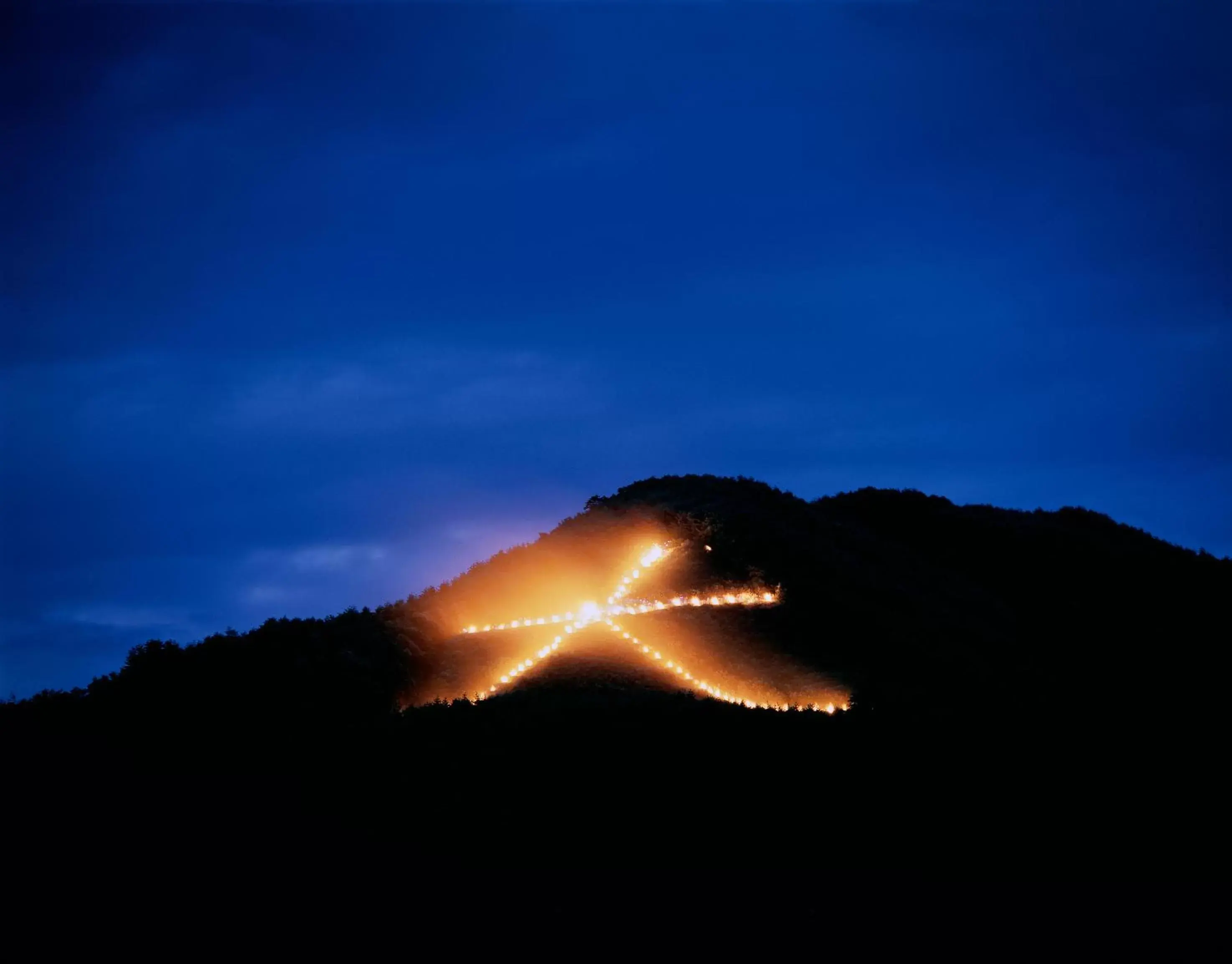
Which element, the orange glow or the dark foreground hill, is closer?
the dark foreground hill

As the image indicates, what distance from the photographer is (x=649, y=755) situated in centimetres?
859

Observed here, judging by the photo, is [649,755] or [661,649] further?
[661,649]

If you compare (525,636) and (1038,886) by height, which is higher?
(525,636)

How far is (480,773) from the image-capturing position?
8.48m

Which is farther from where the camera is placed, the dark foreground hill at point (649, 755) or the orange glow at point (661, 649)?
the orange glow at point (661, 649)

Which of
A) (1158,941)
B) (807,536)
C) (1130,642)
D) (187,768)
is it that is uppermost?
(807,536)

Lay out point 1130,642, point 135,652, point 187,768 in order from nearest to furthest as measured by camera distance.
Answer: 1. point 187,768
2. point 135,652
3. point 1130,642

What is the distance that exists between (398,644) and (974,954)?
883 centimetres

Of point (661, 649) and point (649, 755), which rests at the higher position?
point (661, 649)

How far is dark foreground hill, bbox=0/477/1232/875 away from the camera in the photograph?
25.4ft

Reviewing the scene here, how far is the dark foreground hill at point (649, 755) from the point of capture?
775 cm

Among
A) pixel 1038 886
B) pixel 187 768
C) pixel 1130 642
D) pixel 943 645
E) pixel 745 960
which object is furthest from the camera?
pixel 1130 642

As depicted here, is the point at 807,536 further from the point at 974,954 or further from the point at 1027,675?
the point at 974,954

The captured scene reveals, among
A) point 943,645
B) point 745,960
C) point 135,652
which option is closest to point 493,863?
point 745,960
